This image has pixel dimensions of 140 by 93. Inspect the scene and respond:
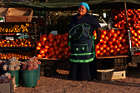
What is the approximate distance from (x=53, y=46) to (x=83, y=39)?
1435 millimetres

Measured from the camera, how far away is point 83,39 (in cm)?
545

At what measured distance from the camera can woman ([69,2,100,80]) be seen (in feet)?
17.8

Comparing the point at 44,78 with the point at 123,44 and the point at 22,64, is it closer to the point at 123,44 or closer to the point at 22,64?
the point at 22,64

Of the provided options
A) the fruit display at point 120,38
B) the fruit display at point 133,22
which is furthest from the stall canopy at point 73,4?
the fruit display at point 120,38

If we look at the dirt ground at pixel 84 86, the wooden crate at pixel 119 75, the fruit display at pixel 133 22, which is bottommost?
the dirt ground at pixel 84 86

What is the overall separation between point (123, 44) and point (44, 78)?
2633 millimetres

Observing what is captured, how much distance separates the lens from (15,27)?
25.7 ft

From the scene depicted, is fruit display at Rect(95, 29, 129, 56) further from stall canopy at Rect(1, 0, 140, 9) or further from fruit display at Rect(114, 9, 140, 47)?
stall canopy at Rect(1, 0, 140, 9)

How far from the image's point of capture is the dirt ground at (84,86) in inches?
188

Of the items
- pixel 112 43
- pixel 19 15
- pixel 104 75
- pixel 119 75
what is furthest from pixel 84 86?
pixel 19 15

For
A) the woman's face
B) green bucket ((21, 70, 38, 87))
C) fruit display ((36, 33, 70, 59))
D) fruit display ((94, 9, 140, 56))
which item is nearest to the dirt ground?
green bucket ((21, 70, 38, 87))

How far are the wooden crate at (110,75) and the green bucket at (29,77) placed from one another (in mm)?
1858

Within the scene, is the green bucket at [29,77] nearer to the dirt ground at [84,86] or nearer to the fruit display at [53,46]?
the dirt ground at [84,86]

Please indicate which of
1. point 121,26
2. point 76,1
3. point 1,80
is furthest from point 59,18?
point 1,80
